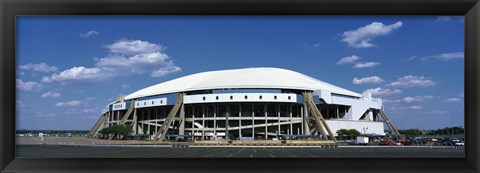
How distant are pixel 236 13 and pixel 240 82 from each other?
31.0 metres

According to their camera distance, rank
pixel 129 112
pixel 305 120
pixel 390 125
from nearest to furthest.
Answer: pixel 305 120
pixel 129 112
pixel 390 125

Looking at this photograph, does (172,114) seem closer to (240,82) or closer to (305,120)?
(240,82)

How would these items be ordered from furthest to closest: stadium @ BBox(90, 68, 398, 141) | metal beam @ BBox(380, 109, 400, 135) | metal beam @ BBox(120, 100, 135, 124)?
metal beam @ BBox(380, 109, 400, 135) < metal beam @ BBox(120, 100, 135, 124) < stadium @ BBox(90, 68, 398, 141)

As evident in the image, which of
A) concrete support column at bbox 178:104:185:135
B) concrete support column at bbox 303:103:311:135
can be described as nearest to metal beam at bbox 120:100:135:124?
concrete support column at bbox 178:104:185:135

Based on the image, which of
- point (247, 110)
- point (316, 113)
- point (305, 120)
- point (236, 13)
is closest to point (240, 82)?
point (247, 110)

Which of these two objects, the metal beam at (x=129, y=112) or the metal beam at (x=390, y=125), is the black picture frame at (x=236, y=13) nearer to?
the metal beam at (x=129, y=112)

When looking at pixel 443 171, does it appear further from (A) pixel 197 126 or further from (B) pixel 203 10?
(A) pixel 197 126

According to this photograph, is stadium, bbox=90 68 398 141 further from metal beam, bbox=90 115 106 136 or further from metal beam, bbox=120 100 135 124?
metal beam, bbox=90 115 106 136

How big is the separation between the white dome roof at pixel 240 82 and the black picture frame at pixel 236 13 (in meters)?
29.9

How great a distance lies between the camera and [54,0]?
3.66 m

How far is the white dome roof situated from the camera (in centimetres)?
3459

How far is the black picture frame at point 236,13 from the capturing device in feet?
12.2

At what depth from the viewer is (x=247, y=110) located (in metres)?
34.7

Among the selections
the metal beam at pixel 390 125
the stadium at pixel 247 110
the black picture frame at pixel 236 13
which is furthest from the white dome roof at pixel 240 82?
the black picture frame at pixel 236 13
